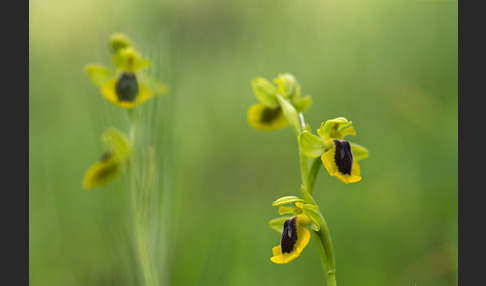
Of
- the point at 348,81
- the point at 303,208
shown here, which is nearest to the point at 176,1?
the point at 348,81

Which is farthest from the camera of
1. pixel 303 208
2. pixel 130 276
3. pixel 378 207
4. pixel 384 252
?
pixel 378 207

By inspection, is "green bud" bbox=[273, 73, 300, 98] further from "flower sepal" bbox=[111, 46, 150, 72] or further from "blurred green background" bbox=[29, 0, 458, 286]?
"flower sepal" bbox=[111, 46, 150, 72]

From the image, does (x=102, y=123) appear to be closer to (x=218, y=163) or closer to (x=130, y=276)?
(x=130, y=276)

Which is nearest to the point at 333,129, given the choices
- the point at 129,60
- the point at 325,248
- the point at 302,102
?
the point at 302,102

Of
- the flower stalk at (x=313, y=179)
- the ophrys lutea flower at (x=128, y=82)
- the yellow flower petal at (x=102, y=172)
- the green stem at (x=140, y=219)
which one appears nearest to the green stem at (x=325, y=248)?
the flower stalk at (x=313, y=179)

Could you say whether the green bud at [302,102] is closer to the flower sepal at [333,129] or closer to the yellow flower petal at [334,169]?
the flower sepal at [333,129]

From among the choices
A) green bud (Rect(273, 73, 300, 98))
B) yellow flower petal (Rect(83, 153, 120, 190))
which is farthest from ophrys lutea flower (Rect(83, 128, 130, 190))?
green bud (Rect(273, 73, 300, 98))
